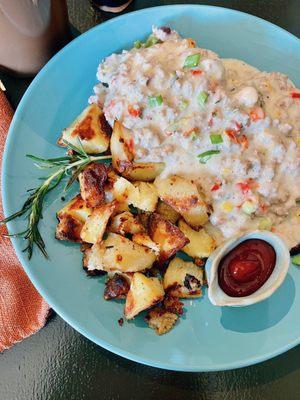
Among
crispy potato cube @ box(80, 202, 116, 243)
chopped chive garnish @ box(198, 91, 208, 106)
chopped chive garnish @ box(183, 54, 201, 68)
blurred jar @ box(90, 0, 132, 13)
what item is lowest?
crispy potato cube @ box(80, 202, 116, 243)

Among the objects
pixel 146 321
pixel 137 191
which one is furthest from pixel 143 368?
pixel 137 191

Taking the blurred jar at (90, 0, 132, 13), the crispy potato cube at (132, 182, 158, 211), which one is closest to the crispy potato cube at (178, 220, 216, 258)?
the crispy potato cube at (132, 182, 158, 211)

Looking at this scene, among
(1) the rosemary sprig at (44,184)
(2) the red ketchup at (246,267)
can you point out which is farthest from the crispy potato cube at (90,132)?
(2) the red ketchup at (246,267)

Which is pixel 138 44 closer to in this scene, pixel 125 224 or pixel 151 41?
pixel 151 41

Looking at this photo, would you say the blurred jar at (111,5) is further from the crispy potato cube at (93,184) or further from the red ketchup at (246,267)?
the red ketchup at (246,267)

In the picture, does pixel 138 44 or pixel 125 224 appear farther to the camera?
pixel 138 44

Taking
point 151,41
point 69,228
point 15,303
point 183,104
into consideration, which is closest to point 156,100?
point 183,104

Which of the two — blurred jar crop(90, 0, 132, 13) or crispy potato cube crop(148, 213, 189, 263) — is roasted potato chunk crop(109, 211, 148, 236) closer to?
crispy potato cube crop(148, 213, 189, 263)
